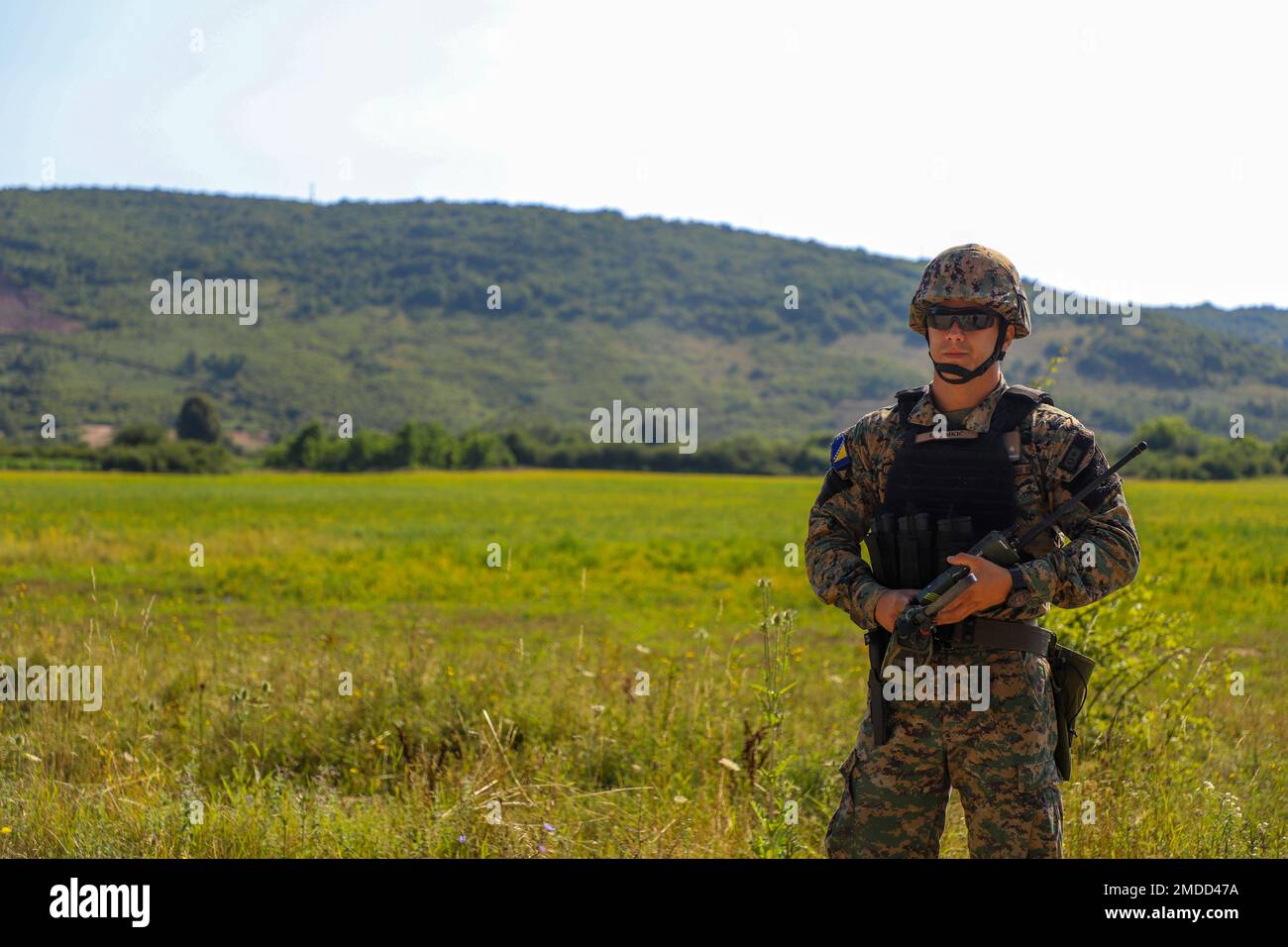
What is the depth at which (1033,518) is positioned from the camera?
3234 mm

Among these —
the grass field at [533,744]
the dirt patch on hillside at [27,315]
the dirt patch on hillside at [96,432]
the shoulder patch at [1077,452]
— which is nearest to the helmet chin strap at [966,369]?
the shoulder patch at [1077,452]

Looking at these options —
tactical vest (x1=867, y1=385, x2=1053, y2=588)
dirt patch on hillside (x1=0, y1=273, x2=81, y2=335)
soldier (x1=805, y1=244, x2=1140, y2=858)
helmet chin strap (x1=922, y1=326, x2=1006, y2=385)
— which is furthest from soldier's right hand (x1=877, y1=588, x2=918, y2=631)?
dirt patch on hillside (x1=0, y1=273, x2=81, y2=335)

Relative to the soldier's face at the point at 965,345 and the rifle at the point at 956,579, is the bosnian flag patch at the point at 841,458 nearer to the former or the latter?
the soldier's face at the point at 965,345

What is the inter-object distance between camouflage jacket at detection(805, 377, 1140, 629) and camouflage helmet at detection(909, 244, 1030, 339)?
26cm

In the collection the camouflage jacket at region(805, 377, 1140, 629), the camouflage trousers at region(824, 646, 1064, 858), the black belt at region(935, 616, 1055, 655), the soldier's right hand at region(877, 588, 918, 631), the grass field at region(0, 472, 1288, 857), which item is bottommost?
the grass field at region(0, 472, 1288, 857)

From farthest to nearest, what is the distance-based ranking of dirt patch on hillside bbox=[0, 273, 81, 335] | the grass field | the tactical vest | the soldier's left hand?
dirt patch on hillside bbox=[0, 273, 81, 335] → the grass field → the tactical vest → the soldier's left hand

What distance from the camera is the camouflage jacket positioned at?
9.98ft

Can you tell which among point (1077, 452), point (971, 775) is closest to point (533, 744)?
point (971, 775)

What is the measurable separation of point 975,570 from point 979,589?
6cm

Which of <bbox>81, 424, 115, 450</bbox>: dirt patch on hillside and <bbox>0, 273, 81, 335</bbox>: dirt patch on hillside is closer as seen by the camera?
<bbox>81, 424, 115, 450</bbox>: dirt patch on hillside

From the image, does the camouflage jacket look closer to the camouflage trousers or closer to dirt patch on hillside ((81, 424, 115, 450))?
the camouflage trousers

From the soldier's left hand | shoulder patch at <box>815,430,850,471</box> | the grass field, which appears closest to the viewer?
the soldier's left hand

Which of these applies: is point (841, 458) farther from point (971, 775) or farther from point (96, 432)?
point (96, 432)
